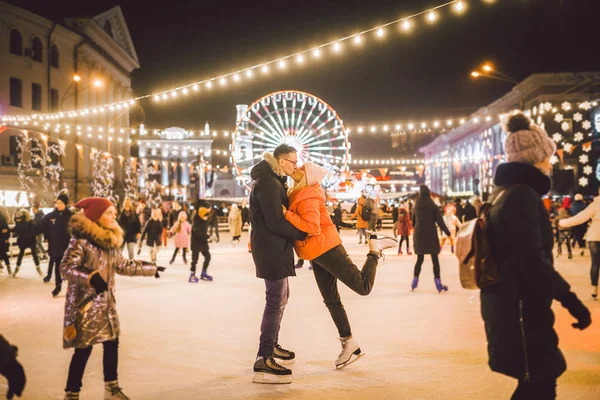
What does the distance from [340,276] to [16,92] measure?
38929mm

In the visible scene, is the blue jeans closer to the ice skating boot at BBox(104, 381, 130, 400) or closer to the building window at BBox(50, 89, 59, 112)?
the ice skating boot at BBox(104, 381, 130, 400)

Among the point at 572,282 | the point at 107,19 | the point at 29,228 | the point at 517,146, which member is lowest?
the point at 572,282

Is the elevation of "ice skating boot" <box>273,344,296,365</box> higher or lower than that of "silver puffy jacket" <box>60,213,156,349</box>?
lower

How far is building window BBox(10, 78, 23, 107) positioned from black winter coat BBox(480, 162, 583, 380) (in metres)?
40.4

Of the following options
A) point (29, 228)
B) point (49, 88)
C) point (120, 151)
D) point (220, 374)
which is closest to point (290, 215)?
point (220, 374)

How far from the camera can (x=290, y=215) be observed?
4.95 m

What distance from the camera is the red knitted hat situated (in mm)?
4305

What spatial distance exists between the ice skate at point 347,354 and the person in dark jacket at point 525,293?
Answer: 2368mm

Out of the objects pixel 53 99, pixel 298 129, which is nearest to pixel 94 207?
pixel 298 129

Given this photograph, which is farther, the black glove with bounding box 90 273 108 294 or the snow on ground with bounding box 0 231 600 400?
the snow on ground with bounding box 0 231 600 400

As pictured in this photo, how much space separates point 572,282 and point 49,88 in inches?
1528

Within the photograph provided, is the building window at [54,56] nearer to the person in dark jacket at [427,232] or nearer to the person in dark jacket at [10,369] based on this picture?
the person in dark jacket at [427,232]

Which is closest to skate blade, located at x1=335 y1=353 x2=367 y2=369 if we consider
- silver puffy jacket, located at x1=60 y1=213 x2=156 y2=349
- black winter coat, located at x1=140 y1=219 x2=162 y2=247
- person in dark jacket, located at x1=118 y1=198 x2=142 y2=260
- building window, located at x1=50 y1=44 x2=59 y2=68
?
silver puffy jacket, located at x1=60 y1=213 x2=156 y2=349

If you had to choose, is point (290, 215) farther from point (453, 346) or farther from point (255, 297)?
point (255, 297)
